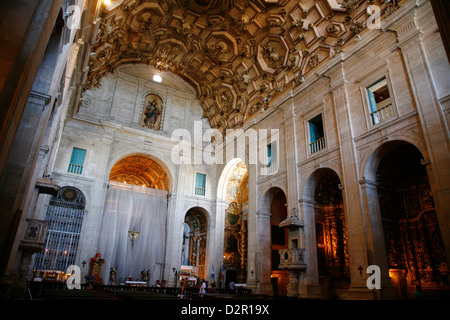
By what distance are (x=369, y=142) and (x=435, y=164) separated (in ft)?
7.55

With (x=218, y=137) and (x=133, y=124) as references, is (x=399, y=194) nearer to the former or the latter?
(x=218, y=137)

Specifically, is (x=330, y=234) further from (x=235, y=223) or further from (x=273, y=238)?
(x=235, y=223)

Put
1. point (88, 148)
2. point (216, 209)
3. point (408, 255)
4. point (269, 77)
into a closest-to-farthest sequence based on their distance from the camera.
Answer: point (408, 255) < point (269, 77) < point (88, 148) < point (216, 209)

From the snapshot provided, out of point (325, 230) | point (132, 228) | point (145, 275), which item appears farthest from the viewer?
point (132, 228)

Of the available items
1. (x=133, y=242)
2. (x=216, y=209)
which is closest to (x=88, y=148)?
(x=133, y=242)

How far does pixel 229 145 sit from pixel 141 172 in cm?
786

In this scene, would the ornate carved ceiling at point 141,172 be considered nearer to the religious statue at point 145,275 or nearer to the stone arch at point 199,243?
the stone arch at point 199,243

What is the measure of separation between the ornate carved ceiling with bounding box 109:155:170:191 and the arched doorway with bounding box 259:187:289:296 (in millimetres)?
7604

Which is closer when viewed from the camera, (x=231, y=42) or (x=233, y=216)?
(x=231, y=42)

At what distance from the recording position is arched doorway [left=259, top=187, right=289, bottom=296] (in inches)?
553

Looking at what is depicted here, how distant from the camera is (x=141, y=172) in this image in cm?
2206

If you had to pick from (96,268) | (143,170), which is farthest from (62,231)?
(143,170)

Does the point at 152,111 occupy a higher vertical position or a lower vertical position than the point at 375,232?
higher

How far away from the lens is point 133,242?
680 inches
